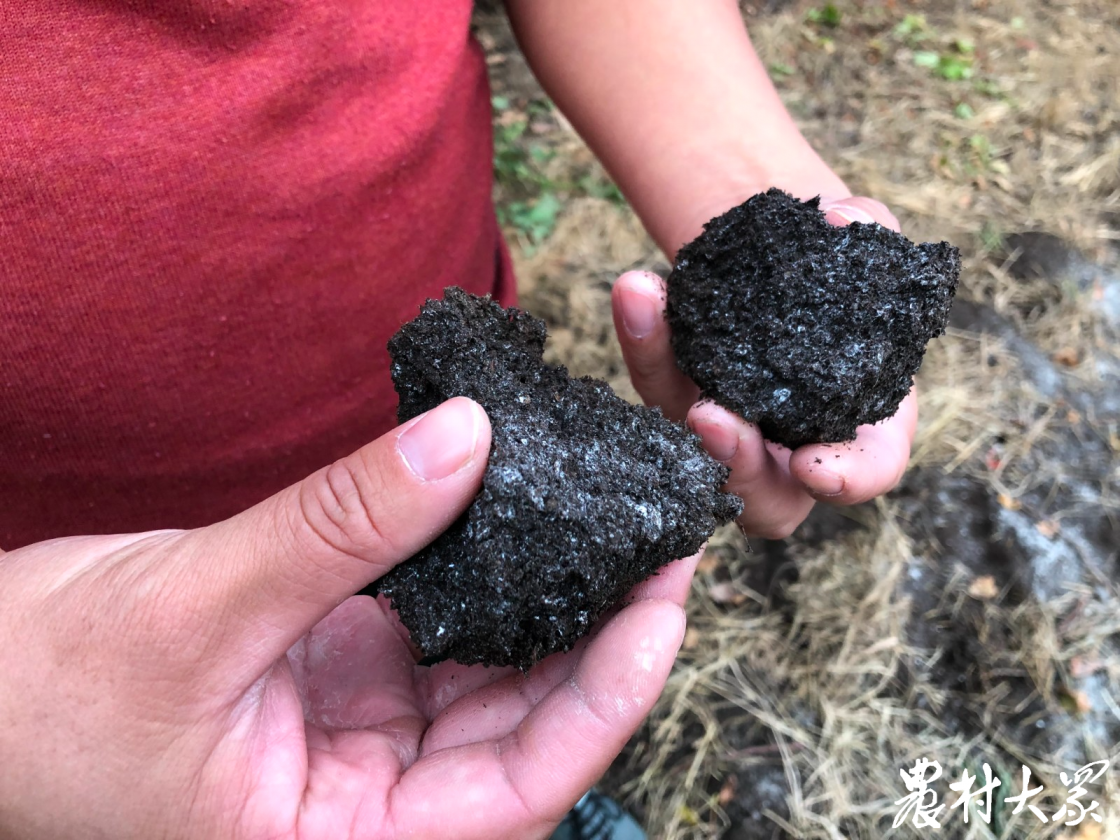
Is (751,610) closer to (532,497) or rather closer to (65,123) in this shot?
(532,497)

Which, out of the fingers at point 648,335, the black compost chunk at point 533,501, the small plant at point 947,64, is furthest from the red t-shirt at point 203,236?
the small plant at point 947,64

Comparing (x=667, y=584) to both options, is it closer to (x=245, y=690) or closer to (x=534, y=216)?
(x=245, y=690)

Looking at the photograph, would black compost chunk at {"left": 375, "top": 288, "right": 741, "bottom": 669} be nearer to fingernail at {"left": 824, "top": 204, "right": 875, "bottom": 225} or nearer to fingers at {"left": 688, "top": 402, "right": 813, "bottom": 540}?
fingers at {"left": 688, "top": 402, "right": 813, "bottom": 540}

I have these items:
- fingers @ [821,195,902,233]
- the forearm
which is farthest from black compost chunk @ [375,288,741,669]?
the forearm

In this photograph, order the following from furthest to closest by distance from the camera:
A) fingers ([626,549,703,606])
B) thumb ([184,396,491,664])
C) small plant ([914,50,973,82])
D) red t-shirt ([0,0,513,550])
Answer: small plant ([914,50,973,82]) → fingers ([626,549,703,606]) → red t-shirt ([0,0,513,550]) → thumb ([184,396,491,664])

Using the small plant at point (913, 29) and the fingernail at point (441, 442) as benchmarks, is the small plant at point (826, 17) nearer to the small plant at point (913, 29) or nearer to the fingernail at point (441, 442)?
the small plant at point (913, 29)

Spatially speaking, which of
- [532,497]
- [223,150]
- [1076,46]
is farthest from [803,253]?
[1076,46]
